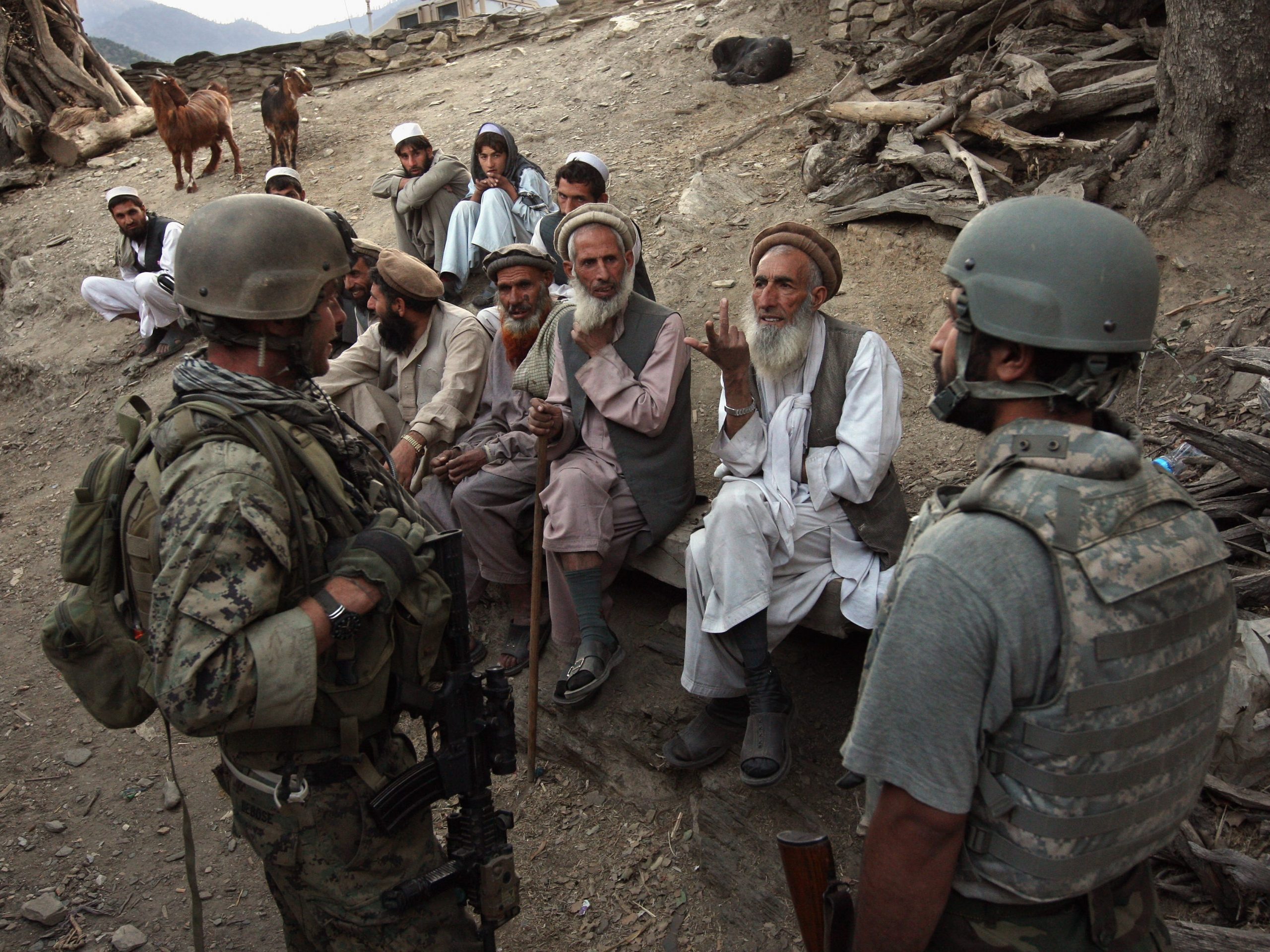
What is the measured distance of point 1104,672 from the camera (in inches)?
51.2

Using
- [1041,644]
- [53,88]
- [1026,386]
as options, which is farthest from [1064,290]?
[53,88]

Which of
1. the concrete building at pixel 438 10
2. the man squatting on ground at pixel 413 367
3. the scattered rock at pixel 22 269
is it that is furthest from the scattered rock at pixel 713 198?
the concrete building at pixel 438 10

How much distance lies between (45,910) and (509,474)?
8.01 feet

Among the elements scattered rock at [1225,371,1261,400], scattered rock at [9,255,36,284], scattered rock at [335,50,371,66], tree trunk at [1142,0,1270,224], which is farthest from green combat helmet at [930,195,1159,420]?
scattered rock at [335,50,371,66]

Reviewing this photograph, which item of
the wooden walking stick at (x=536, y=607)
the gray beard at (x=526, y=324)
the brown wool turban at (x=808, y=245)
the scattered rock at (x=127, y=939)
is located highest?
the brown wool turban at (x=808, y=245)

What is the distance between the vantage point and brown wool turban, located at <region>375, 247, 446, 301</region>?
4574 mm

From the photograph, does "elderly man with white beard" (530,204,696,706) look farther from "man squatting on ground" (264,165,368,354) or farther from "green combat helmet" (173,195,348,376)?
"green combat helmet" (173,195,348,376)

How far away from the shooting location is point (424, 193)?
7270mm

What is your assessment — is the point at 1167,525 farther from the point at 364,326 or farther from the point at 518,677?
the point at 364,326

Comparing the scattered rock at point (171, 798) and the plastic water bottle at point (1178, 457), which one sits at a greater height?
the plastic water bottle at point (1178, 457)

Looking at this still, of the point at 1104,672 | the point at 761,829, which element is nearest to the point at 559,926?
the point at 761,829

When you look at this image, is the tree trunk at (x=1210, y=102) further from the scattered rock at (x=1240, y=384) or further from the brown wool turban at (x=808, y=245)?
the brown wool turban at (x=808, y=245)

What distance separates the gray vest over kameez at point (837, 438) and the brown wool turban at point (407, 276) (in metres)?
2.17

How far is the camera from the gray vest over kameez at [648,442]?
379 centimetres
